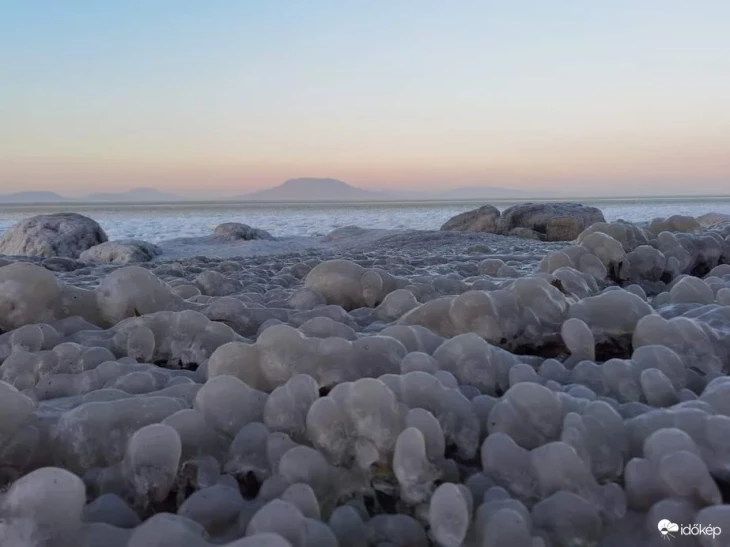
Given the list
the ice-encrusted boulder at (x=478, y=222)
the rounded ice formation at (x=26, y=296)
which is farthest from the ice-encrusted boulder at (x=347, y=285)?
the ice-encrusted boulder at (x=478, y=222)

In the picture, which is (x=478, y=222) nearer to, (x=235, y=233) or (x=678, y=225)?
(x=235, y=233)

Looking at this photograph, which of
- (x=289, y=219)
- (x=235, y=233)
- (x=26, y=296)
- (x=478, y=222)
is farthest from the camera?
(x=289, y=219)

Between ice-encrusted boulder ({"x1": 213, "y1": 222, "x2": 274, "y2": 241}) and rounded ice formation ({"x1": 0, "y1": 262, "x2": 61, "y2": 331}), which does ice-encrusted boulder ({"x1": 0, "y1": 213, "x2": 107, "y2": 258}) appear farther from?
rounded ice formation ({"x1": 0, "y1": 262, "x2": 61, "y2": 331})

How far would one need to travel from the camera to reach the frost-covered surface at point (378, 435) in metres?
0.67

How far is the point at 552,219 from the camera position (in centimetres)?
686

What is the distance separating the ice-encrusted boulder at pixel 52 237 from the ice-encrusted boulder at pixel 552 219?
4.82 metres

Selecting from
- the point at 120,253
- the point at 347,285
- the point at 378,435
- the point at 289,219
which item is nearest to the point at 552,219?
the point at 120,253

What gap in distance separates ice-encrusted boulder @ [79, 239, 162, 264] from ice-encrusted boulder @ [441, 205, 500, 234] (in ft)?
12.1

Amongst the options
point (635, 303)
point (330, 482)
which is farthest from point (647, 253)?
point (330, 482)

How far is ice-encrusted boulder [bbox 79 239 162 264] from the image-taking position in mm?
5633

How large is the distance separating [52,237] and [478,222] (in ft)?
16.3

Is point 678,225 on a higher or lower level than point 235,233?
higher

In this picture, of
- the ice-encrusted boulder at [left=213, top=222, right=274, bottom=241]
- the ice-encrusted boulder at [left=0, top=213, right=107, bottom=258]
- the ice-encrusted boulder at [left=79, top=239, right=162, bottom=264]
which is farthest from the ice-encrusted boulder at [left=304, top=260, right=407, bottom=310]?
the ice-encrusted boulder at [left=213, top=222, right=274, bottom=241]

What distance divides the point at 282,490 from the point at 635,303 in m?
0.88
